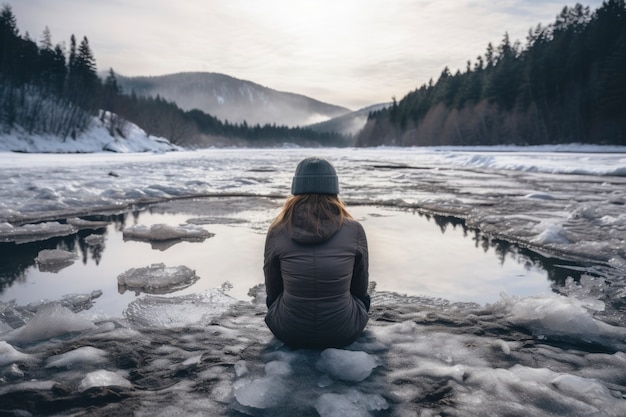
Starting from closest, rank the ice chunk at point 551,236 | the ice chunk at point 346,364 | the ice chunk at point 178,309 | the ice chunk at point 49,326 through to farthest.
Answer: the ice chunk at point 346,364 < the ice chunk at point 49,326 < the ice chunk at point 178,309 < the ice chunk at point 551,236

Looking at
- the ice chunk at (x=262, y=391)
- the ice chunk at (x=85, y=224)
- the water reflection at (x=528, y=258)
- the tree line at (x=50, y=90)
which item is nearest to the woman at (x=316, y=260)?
the ice chunk at (x=262, y=391)

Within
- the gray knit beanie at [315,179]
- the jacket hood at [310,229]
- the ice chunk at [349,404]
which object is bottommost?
the ice chunk at [349,404]

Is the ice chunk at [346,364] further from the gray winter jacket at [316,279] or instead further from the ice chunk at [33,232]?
the ice chunk at [33,232]

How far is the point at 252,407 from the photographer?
220 centimetres

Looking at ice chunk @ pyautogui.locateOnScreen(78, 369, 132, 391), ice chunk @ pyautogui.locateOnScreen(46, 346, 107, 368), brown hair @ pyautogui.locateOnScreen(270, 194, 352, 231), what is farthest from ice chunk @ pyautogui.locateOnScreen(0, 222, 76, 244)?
brown hair @ pyautogui.locateOnScreen(270, 194, 352, 231)

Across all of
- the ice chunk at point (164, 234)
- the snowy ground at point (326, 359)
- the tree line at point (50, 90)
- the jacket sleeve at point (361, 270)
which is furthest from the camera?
the tree line at point (50, 90)

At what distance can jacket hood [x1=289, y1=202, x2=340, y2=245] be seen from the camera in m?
2.56

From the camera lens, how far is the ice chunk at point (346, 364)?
99.3 inches

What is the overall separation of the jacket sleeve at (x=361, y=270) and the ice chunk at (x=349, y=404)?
83 cm

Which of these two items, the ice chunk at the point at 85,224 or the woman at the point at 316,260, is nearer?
the woman at the point at 316,260

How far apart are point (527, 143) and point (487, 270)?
58.8m

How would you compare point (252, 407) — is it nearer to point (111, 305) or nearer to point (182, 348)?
point (182, 348)

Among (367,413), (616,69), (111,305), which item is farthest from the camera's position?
(616,69)

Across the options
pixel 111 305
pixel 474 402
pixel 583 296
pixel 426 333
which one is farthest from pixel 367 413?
pixel 583 296
